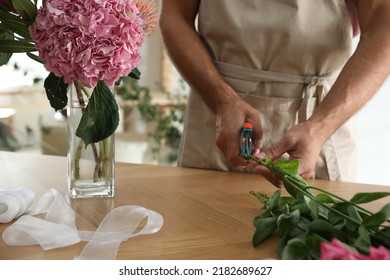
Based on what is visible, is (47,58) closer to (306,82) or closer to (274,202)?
(274,202)

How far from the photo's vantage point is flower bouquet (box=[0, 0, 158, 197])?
2.78 ft

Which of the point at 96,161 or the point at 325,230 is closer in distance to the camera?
the point at 325,230

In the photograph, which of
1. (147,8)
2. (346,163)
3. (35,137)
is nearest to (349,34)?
(346,163)

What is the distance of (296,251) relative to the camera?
64cm

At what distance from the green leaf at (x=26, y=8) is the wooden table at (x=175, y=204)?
1.05 feet

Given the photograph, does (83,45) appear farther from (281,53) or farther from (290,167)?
(281,53)

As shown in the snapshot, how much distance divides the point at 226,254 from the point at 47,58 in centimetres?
39

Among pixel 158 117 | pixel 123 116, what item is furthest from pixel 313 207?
pixel 123 116

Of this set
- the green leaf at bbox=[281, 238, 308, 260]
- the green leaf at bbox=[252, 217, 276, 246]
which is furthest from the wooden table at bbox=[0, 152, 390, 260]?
the green leaf at bbox=[281, 238, 308, 260]

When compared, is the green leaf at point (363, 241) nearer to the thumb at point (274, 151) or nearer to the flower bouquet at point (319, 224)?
the flower bouquet at point (319, 224)

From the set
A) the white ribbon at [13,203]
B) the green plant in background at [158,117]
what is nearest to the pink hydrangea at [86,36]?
the white ribbon at [13,203]

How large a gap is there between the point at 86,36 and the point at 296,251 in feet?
1.42

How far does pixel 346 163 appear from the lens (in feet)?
4.90

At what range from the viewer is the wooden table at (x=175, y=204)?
0.78 m
